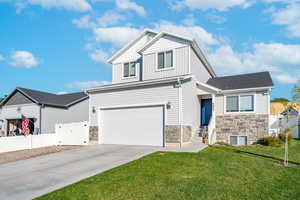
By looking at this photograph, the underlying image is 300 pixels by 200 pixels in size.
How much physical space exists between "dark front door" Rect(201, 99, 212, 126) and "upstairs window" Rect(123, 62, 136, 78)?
6036mm

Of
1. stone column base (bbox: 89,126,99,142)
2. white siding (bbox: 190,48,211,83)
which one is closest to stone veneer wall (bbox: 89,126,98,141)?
stone column base (bbox: 89,126,99,142)

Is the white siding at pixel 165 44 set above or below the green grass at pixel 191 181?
above

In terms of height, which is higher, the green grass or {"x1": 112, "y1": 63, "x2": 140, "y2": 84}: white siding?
{"x1": 112, "y1": 63, "x2": 140, "y2": 84}: white siding

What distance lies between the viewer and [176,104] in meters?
11.6

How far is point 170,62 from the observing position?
1477 centimetres

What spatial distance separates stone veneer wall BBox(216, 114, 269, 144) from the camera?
1337 centimetres

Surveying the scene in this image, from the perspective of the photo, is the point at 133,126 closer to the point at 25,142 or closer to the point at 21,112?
the point at 25,142

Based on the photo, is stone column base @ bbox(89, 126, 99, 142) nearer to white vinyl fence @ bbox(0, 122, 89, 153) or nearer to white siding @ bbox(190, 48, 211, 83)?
white vinyl fence @ bbox(0, 122, 89, 153)

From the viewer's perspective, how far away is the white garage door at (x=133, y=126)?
39.8 ft

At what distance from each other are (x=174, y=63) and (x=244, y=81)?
17.6ft

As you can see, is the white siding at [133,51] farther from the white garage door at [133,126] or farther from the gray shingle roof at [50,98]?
A: the gray shingle roof at [50,98]

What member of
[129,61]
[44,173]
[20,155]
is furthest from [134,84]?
[20,155]

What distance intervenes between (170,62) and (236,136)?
6812 mm

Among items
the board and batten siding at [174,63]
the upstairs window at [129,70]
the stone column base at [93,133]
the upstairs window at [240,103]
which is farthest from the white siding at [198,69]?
the stone column base at [93,133]
